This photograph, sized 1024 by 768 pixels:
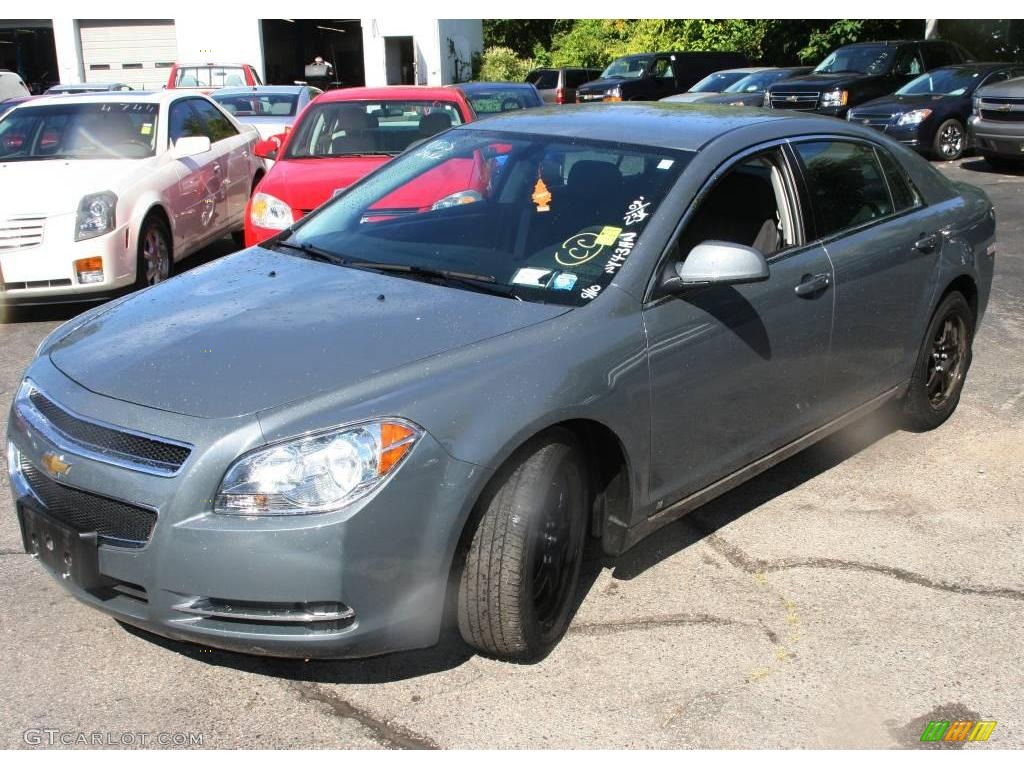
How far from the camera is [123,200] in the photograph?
786 centimetres

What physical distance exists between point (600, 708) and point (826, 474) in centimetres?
227

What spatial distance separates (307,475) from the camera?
9.62 ft

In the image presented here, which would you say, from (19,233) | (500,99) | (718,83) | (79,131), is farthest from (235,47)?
(19,233)

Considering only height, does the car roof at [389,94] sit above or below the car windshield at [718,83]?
above

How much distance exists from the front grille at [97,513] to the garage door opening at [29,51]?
37.0 metres

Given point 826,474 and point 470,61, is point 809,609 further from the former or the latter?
point 470,61

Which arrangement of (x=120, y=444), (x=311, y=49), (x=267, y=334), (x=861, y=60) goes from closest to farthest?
1. (x=120, y=444)
2. (x=267, y=334)
3. (x=861, y=60)
4. (x=311, y=49)

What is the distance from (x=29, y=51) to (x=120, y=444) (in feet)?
132

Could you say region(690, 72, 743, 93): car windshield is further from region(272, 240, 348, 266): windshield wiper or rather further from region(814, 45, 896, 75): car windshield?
region(272, 240, 348, 266): windshield wiper

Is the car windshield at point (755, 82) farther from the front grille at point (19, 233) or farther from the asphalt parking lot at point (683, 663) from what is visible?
the asphalt parking lot at point (683, 663)

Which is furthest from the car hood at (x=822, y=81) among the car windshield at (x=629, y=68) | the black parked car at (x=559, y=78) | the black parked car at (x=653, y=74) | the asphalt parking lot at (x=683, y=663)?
the asphalt parking lot at (x=683, y=663)

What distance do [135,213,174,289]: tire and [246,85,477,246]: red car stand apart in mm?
765

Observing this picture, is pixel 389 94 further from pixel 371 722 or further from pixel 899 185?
pixel 371 722

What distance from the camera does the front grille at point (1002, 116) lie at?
14625mm
